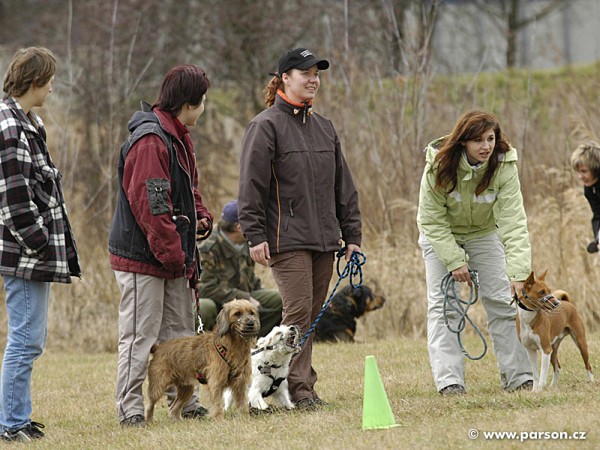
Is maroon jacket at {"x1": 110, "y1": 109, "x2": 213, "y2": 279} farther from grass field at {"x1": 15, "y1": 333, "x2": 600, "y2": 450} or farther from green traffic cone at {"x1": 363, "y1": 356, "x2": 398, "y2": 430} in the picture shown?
green traffic cone at {"x1": 363, "y1": 356, "x2": 398, "y2": 430}

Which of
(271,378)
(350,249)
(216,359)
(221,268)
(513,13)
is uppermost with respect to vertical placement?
(513,13)

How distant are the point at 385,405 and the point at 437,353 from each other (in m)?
1.28

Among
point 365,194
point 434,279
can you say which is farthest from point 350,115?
point 434,279

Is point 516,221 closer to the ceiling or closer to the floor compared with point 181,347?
closer to the ceiling

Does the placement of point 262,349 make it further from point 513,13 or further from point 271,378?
point 513,13

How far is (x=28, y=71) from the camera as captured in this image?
18.6ft

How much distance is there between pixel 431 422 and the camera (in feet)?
17.7

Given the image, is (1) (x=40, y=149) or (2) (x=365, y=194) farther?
(2) (x=365, y=194)

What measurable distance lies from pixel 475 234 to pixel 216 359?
1.93 metres

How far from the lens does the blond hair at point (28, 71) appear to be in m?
5.66

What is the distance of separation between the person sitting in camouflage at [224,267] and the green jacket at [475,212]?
3.09 meters

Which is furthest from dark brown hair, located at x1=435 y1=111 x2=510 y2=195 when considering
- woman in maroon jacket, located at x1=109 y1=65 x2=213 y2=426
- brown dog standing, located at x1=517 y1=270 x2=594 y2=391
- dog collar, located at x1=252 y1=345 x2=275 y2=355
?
woman in maroon jacket, located at x1=109 y1=65 x2=213 y2=426

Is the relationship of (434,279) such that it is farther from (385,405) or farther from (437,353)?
(385,405)

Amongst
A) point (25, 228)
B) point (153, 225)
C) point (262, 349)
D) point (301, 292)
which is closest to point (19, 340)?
point (25, 228)
